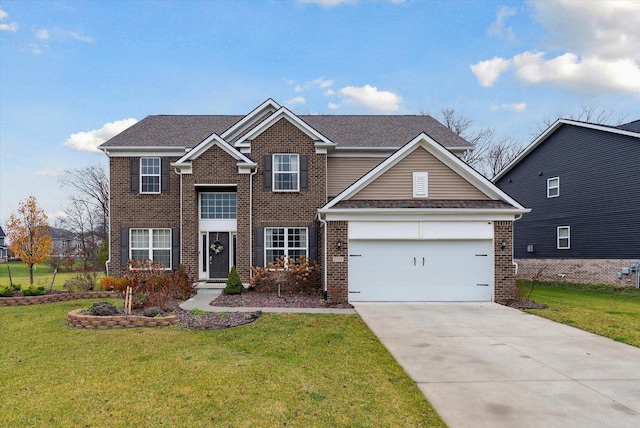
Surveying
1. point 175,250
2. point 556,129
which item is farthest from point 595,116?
point 175,250

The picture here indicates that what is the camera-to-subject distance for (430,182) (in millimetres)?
15008

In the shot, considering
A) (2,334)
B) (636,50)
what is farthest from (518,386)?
(636,50)

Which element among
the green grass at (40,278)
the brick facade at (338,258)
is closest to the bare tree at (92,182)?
the green grass at (40,278)

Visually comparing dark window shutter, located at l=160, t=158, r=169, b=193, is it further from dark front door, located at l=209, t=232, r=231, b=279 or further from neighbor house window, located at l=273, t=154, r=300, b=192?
neighbor house window, located at l=273, t=154, r=300, b=192

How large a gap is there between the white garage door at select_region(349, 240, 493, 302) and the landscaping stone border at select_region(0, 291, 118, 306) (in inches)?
371

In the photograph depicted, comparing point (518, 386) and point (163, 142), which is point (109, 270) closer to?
point (163, 142)

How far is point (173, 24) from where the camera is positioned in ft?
56.1

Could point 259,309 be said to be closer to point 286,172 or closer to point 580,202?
point 286,172

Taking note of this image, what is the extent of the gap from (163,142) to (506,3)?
607 inches

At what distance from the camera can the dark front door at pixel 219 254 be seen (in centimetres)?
1839

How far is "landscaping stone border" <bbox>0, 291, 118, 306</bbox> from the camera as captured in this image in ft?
46.9

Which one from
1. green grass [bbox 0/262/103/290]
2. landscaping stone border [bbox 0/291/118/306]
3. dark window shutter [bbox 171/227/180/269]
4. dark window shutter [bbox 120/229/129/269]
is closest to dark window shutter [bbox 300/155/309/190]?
dark window shutter [bbox 171/227/180/269]

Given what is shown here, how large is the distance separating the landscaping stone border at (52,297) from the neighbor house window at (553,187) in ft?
74.8

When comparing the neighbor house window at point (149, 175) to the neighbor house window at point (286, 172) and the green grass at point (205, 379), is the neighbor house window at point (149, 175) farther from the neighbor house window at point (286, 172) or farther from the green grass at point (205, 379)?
the green grass at point (205, 379)
